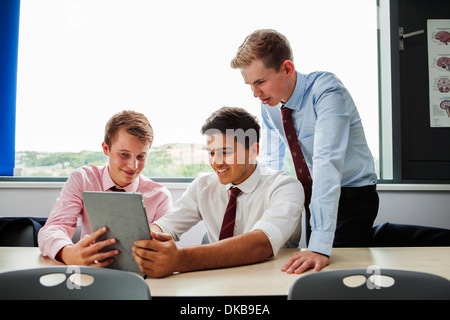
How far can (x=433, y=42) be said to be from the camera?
8.54ft

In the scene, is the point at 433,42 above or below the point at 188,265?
above

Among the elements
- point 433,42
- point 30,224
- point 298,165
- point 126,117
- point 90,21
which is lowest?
point 30,224

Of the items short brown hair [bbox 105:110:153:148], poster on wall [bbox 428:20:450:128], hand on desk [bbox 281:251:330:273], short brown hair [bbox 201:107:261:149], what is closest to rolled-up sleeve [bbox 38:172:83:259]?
short brown hair [bbox 105:110:153:148]

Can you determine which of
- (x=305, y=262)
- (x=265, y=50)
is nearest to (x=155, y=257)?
(x=305, y=262)

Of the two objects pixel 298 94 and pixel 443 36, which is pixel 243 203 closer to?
pixel 298 94

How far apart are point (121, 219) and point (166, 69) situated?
185cm

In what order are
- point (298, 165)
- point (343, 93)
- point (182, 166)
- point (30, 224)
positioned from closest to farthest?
point (343, 93) → point (298, 165) → point (30, 224) → point (182, 166)

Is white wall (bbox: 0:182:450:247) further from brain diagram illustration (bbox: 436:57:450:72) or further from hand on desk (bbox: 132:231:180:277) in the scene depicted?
hand on desk (bbox: 132:231:180:277)

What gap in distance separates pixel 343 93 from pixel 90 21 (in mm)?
2046

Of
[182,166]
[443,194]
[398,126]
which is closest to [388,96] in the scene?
[398,126]

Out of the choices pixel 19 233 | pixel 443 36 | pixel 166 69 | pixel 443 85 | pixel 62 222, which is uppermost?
pixel 443 36

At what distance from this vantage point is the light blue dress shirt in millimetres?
1279

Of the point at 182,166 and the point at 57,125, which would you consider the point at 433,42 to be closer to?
the point at 182,166

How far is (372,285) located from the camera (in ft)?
2.72
